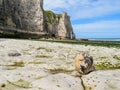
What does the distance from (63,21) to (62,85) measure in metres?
151

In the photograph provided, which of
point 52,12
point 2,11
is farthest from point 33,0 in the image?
point 52,12

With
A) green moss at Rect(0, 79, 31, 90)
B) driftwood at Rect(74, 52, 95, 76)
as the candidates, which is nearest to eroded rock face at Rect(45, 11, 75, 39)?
driftwood at Rect(74, 52, 95, 76)

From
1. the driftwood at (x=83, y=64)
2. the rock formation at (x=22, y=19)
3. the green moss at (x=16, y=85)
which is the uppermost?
the rock formation at (x=22, y=19)

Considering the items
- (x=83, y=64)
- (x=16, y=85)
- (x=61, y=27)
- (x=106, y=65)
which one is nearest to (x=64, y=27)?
(x=61, y=27)

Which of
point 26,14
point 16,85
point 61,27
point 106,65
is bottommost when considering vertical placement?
point 16,85

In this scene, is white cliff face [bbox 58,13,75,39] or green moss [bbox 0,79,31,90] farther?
white cliff face [bbox 58,13,75,39]

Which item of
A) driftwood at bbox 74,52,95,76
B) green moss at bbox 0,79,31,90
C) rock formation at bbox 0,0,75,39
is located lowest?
green moss at bbox 0,79,31,90

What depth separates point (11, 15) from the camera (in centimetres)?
11875

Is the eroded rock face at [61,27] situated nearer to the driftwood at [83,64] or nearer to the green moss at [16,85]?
the driftwood at [83,64]

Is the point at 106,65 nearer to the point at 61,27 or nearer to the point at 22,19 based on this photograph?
the point at 22,19

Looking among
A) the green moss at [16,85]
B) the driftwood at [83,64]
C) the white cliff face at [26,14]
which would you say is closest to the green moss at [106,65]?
the driftwood at [83,64]

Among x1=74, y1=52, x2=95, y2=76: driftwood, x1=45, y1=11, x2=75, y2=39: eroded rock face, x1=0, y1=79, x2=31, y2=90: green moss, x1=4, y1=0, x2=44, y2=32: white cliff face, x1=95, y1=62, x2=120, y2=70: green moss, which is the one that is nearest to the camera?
x1=0, y1=79, x2=31, y2=90: green moss

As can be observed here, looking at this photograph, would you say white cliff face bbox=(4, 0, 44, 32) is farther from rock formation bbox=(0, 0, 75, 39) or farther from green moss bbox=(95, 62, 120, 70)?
green moss bbox=(95, 62, 120, 70)

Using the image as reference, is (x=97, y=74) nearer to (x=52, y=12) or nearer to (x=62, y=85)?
(x=62, y=85)
